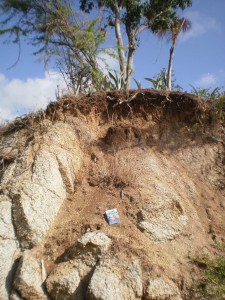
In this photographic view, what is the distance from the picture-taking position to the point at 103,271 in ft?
13.7

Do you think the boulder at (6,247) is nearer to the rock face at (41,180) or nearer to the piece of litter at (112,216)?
the rock face at (41,180)

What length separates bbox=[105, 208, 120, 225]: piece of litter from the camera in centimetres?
506

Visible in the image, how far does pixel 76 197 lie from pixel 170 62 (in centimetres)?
563

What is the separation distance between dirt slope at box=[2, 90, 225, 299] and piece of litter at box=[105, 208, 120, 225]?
0.30ft

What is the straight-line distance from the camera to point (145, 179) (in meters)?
5.94

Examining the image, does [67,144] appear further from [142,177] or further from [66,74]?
[66,74]

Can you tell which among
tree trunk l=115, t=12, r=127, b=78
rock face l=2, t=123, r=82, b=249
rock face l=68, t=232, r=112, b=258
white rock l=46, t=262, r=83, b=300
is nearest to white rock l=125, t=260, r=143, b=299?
rock face l=68, t=232, r=112, b=258

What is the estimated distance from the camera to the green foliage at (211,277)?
4250mm

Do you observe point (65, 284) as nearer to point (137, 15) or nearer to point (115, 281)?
point (115, 281)

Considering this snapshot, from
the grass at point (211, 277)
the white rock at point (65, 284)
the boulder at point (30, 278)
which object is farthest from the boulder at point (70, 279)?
the grass at point (211, 277)

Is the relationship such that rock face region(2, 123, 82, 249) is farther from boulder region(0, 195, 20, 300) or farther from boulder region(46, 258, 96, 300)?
boulder region(46, 258, 96, 300)

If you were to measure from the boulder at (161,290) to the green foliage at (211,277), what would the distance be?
0.32 meters

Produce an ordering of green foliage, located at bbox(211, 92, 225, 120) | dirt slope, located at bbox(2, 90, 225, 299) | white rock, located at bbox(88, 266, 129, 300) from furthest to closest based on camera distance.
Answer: green foliage, located at bbox(211, 92, 225, 120) → dirt slope, located at bbox(2, 90, 225, 299) → white rock, located at bbox(88, 266, 129, 300)

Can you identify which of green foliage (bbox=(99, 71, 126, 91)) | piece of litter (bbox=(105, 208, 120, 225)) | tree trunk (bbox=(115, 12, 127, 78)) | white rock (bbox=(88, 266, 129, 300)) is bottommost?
white rock (bbox=(88, 266, 129, 300))
